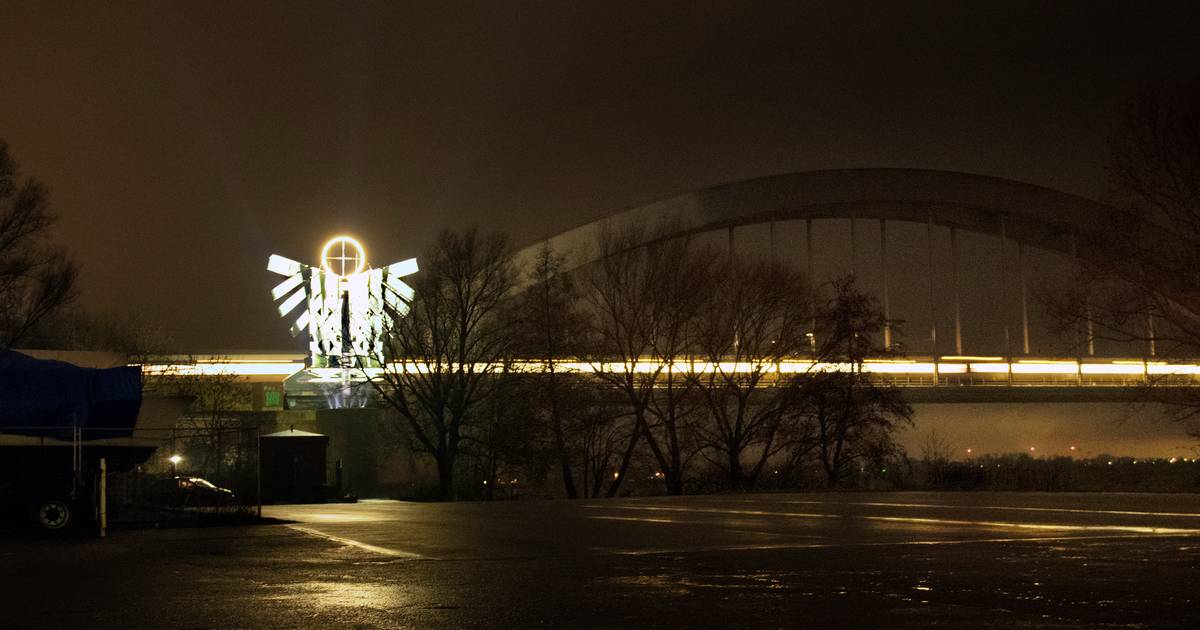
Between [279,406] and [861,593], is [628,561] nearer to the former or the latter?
[861,593]

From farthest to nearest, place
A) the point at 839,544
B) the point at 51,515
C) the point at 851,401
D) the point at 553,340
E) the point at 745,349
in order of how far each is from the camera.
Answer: the point at 745,349 → the point at 553,340 → the point at 851,401 → the point at 51,515 → the point at 839,544

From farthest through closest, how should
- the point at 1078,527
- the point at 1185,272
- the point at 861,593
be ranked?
the point at 1185,272 < the point at 1078,527 < the point at 861,593

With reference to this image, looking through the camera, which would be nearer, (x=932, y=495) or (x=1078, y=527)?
(x=1078, y=527)

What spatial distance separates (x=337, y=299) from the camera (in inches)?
2055

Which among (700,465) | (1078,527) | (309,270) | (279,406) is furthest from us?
(279,406)

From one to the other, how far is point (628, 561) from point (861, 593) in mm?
3560

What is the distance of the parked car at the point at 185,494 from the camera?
2628 cm

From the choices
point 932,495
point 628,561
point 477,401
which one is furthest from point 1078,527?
point 477,401

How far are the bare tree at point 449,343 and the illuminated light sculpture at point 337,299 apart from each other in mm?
3575

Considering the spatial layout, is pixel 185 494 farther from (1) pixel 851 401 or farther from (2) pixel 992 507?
(1) pixel 851 401

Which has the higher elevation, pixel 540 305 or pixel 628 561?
pixel 540 305

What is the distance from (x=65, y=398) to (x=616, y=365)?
25607mm

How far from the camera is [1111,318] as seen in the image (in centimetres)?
2788

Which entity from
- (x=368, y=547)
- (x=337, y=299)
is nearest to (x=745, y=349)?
(x=337, y=299)
